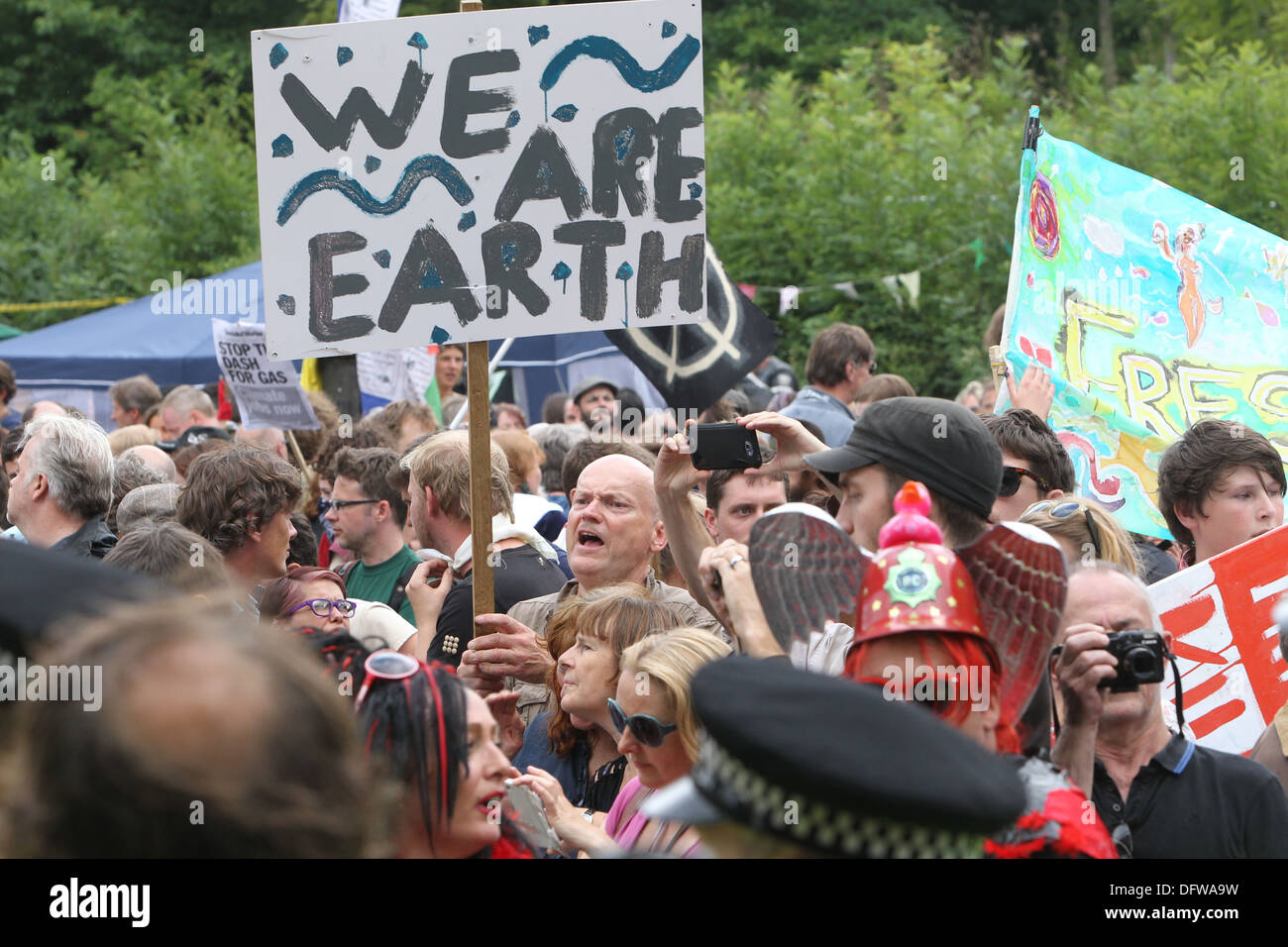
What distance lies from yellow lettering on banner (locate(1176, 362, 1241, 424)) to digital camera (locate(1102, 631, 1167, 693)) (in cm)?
236

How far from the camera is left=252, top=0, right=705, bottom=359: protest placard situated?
3652 millimetres

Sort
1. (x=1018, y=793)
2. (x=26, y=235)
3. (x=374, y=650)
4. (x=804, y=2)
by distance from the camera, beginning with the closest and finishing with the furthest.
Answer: (x=1018, y=793) < (x=374, y=650) < (x=26, y=235) < (x=804, y=2)

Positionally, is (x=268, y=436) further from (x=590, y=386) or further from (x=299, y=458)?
(x=590, y=386)

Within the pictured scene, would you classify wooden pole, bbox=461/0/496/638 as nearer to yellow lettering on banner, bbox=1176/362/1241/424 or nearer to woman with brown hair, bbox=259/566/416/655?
woman with brown hair, bbox=259/566/416/655

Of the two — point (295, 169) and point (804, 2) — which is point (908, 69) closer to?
point (804, 2)

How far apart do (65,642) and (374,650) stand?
98cm

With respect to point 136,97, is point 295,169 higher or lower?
lower

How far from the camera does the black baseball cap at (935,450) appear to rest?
2525 millimetres

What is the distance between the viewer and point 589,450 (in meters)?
5.54

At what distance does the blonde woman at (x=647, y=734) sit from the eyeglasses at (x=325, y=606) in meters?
0.95

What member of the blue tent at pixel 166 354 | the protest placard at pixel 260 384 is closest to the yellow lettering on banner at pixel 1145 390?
the protest placard at pixel 260 384

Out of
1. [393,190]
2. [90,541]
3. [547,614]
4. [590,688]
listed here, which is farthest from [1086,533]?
[90,541]

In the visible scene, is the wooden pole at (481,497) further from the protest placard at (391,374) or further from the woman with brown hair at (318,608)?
the protest placard at (391,374)
